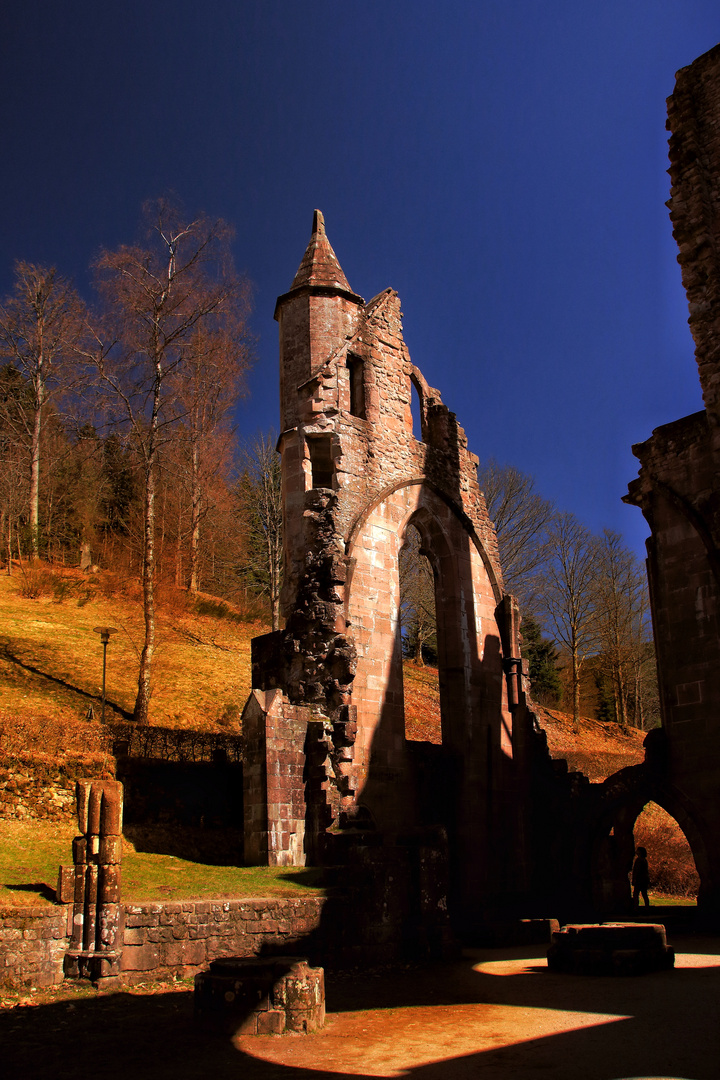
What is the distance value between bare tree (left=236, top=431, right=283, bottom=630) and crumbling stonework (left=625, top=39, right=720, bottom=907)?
15.0 metres

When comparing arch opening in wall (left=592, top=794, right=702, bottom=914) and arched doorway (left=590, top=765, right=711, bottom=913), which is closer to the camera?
arched doorway (left=590, top=765, right=711, bottom=913)

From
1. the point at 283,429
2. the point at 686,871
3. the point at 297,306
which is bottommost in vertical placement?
the point at 686,871

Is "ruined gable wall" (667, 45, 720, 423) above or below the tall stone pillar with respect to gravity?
above

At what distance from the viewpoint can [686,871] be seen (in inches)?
806

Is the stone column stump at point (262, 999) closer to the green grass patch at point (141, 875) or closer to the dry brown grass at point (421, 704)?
the green grass patch at point (141, 875)

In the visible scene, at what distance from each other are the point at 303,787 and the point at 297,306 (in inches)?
369

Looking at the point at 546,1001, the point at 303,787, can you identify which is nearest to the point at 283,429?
the point at 303,787

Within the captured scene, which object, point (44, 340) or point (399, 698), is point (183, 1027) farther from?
point (44, 340)

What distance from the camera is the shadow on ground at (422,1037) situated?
19.9 ft

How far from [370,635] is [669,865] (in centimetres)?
1048

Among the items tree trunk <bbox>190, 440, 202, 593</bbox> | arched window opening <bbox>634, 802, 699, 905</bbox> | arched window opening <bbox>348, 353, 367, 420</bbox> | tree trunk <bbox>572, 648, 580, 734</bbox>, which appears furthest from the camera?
tree trunk <bbox>572, 648, 580, 734</bbox>

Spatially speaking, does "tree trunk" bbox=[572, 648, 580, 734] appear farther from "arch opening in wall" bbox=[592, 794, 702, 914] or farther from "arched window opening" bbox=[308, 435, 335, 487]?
"arched window opening" bbox=[308, 435, 335, 487]

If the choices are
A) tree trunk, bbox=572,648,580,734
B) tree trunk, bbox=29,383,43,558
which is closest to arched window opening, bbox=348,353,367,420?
tree trunk, bbox=29,383,43,558

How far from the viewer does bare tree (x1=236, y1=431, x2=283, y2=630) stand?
3100 centimetres
